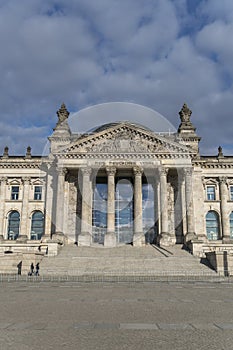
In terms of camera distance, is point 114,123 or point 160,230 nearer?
point 160,230

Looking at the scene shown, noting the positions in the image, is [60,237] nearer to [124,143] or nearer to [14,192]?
[14,192]

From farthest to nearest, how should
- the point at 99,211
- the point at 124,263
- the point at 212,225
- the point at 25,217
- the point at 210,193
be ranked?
the point at 210,193, the point at 212,225, the point at 25,217, the point at 99,211, the point at 124,263

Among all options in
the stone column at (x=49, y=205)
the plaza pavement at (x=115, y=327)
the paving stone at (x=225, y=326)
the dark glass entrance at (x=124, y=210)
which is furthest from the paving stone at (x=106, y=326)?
the dark glass entrance at (x=124, y=210)

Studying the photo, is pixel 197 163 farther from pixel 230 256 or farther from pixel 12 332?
pixel 12 332

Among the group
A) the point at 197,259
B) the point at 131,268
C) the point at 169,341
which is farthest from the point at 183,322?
the point at 197,259

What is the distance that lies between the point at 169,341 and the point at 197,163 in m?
44.9

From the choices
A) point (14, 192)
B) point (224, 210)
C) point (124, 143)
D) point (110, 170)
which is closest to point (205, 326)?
point (110, 170)

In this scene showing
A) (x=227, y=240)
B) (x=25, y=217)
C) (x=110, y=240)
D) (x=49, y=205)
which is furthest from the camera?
(x=25, y=217)

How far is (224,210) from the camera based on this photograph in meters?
50.8

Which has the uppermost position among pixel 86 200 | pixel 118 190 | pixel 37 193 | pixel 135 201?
pixel 118 190

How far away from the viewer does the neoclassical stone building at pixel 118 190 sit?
1815 inches

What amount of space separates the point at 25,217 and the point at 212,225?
26.8m

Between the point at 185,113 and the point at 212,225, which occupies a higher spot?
the point at 185,113

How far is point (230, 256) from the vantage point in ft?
106
